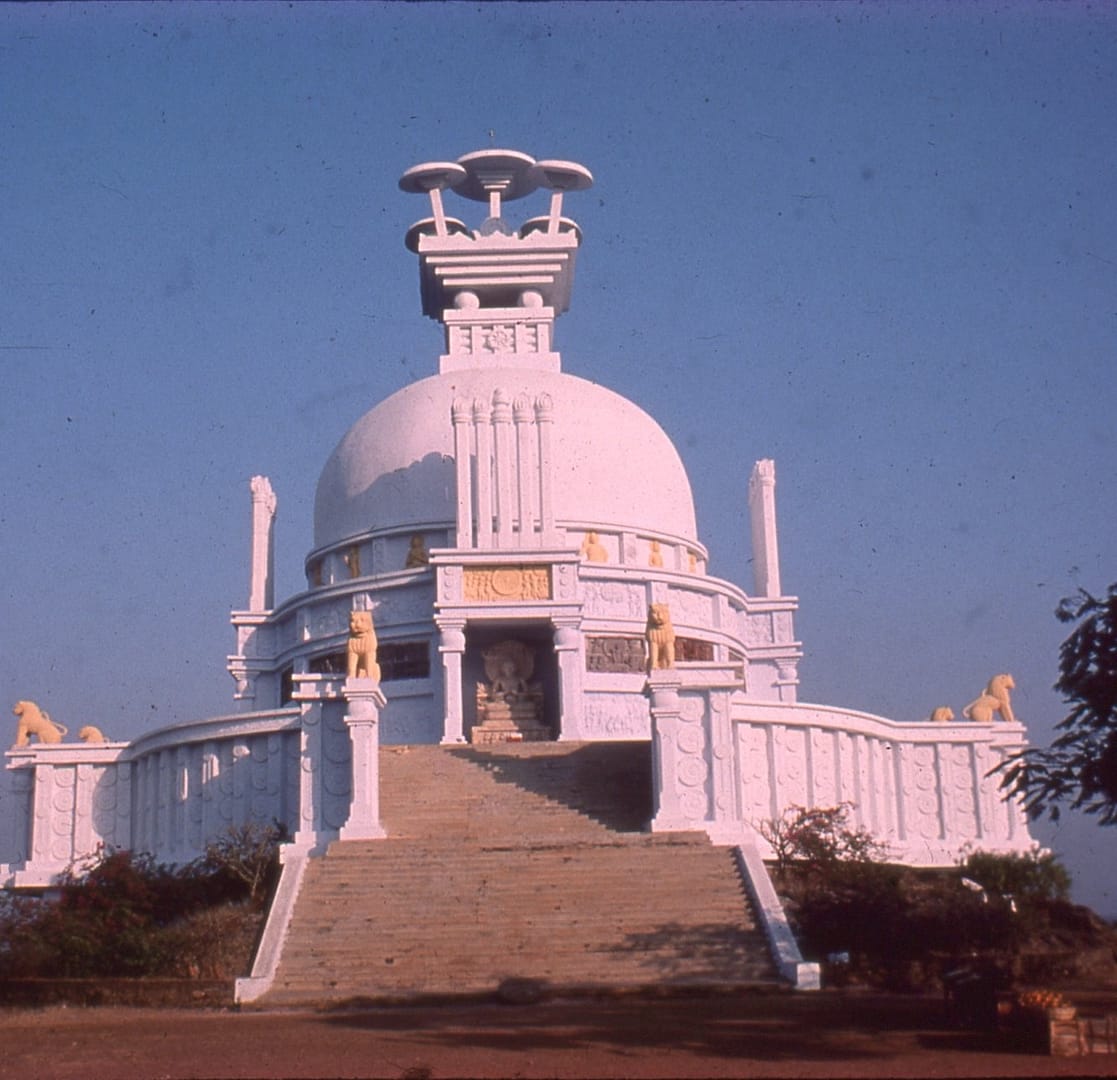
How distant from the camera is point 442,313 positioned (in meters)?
49.4

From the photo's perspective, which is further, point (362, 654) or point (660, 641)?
point (660, 641)

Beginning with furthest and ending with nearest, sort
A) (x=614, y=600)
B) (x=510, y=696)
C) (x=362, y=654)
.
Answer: (x=614, y=600) → (x=510, y=696) → (x=362, y=654)

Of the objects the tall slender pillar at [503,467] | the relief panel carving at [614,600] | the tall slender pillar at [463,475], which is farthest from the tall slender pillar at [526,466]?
the relief panel carving at [614,600]

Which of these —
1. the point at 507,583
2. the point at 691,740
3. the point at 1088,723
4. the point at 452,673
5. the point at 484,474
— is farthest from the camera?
the point at 484,474

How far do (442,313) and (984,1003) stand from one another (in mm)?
35558

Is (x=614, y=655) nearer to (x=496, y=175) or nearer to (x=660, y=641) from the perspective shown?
(x=660, y=641)

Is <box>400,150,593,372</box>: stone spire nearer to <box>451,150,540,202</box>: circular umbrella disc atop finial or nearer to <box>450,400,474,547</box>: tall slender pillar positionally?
<box>451,150,540,202</box>: circular umbrella disc atop finial

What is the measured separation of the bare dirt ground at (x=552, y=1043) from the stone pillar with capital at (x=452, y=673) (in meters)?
15.7

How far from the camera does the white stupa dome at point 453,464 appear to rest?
4362 centimetres

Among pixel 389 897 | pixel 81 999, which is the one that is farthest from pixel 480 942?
pixel 81 999

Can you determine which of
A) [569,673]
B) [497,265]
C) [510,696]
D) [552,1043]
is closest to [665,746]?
[569,673]

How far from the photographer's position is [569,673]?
3712 cm

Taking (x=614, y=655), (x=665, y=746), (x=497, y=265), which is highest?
(x=497, y=265)

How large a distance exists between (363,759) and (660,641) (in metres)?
6.24
